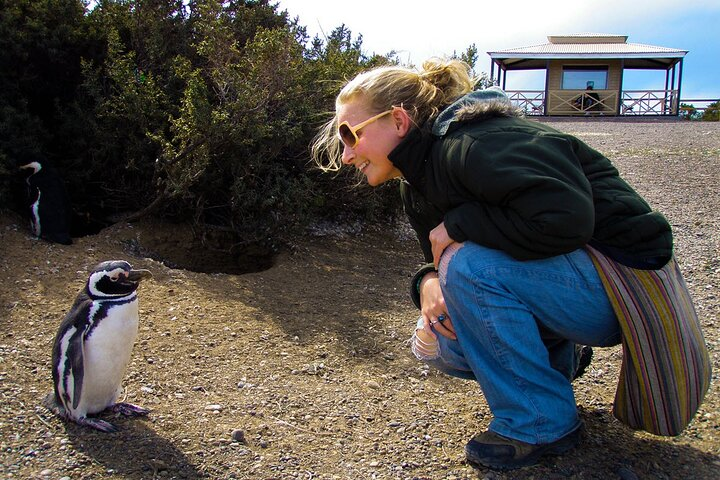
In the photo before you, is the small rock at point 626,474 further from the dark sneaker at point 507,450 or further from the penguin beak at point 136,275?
the penguin beak at point 136,275

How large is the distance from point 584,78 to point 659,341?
1891cm

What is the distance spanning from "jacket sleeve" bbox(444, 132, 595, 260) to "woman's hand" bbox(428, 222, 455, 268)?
12 centimetres

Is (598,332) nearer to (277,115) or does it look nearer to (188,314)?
(188,314)

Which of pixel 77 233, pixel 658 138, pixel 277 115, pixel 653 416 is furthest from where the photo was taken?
pixel 658 138

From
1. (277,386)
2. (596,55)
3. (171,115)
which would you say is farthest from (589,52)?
(277,386)

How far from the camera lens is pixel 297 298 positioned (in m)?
4.04

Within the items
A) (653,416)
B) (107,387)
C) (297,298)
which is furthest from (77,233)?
(653,416)

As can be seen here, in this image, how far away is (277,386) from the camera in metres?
2.79

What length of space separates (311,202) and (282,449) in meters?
3.06

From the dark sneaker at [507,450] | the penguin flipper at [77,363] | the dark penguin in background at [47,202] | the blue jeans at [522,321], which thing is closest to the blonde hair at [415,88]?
the blue jeans at [522,321]

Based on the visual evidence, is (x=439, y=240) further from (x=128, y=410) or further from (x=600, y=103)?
(x=600, y=103)

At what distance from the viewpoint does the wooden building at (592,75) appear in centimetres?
1842

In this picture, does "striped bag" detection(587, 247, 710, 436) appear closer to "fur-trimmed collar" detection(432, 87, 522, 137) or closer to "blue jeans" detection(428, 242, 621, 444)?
"blue jeans" detection(428, 242, 621, 444)

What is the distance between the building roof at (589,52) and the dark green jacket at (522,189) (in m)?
17.9
